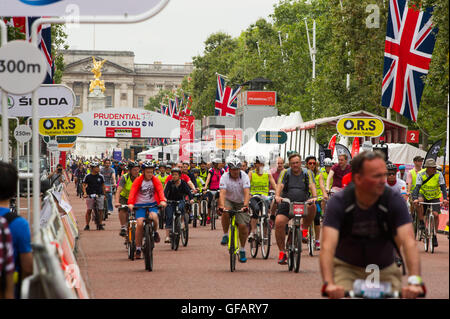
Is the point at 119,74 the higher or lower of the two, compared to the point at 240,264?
higher

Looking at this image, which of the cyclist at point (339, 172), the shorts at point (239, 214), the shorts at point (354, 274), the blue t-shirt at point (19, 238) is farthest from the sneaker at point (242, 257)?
the shorts at point (354, 274)

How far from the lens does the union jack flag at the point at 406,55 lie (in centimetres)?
1839

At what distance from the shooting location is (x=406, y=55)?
62.5 feet

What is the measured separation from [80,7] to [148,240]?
21.2ft

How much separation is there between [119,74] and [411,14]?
161345 millimetres

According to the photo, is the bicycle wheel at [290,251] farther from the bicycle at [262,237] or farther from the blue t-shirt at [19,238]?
the blue t-shirt at [19,238]

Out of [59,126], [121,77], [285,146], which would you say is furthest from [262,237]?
[121,77]

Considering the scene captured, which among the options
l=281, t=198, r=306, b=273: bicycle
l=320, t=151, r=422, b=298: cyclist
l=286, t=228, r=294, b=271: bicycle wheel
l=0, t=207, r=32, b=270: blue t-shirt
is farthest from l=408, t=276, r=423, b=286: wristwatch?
l=286, t=228, r=294, b=271: bicycle wheel

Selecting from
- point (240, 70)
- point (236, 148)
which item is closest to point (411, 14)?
point (236, 148)

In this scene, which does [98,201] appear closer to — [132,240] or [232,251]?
[132,240]

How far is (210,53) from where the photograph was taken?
324 feet

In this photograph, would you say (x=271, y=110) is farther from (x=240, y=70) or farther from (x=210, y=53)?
(x=210, y=53)

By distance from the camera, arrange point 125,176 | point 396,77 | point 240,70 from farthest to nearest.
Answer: point 240,70 < point 396,77 < point 125,176

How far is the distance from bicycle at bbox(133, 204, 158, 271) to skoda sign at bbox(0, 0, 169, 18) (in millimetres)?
6312
